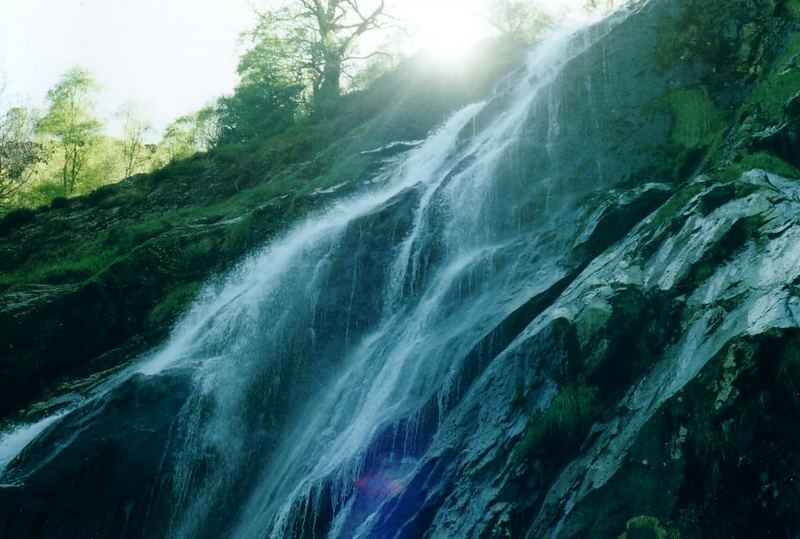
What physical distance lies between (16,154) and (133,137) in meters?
9.90

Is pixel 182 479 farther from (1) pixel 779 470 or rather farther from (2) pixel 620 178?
(2) pixel 620 178

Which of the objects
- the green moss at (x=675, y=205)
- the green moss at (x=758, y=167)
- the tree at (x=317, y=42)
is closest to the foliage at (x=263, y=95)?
the tree at (x=317, y=42)

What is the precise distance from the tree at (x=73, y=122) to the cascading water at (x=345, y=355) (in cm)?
2241

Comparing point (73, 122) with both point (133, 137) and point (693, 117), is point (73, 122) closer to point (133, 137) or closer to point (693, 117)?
point (133, 137)

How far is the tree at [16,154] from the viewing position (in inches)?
1118

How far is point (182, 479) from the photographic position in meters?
11.6

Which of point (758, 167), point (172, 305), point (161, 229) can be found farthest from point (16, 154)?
point (758, 167)

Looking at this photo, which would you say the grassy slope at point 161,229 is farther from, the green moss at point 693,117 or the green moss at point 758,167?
the green moss at point 758,167

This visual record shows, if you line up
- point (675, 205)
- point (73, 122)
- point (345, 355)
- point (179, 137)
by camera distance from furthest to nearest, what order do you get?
1. point (179, 137)
2. point (73, 122)
3. point (345, 355)
4. point (675, 205)

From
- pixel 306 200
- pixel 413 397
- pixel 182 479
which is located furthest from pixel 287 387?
pixel 306 200

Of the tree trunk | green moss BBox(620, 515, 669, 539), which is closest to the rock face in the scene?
green moss BBox(620, 515, 669, 539)

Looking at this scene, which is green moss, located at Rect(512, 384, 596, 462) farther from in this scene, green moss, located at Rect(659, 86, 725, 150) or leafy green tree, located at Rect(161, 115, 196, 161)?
leafy green tree, located at Rect(161, 115, 196, 161)

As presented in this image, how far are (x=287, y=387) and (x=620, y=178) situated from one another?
8700 mm

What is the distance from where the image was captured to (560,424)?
279 inches
